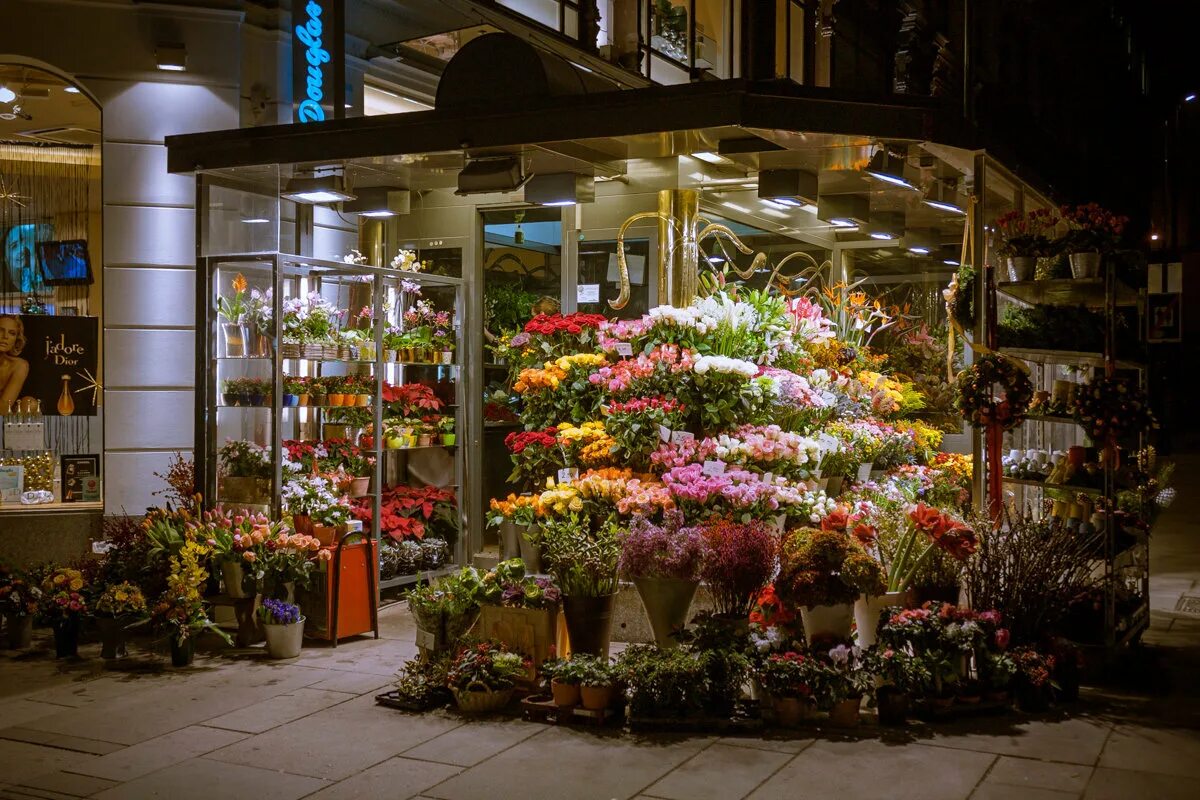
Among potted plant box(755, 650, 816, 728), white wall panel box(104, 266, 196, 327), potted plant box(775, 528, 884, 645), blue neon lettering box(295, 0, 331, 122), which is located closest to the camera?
potted plant box(755, 650, 816, 728)

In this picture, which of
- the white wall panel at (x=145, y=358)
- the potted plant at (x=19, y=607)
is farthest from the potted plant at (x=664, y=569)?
the white wall panel at (x=145, y=358)

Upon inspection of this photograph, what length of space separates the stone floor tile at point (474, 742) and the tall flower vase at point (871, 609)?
6.84 feet

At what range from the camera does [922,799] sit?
17.1 feet

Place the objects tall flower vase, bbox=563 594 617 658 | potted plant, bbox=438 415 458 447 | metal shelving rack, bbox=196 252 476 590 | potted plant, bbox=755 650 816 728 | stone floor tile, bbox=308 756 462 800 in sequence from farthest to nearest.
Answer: potted plant, bbox=438 415 458 447 < metal shelving rack, bbox=196 252 476 590 < tall flower vase, bbox=563 594 617 658 < potted plant, bbox=755 650 816 728 < stone floor tile, bbox=308 756 462 800

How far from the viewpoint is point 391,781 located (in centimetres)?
553

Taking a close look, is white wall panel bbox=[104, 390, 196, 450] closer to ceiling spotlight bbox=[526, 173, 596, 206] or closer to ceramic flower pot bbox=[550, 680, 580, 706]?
ceiling spotlight bbox=[526, 173, 596, 206]

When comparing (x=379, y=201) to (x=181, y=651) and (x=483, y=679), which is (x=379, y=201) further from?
(x=483, y=679)

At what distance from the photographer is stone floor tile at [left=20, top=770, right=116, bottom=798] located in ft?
17.9

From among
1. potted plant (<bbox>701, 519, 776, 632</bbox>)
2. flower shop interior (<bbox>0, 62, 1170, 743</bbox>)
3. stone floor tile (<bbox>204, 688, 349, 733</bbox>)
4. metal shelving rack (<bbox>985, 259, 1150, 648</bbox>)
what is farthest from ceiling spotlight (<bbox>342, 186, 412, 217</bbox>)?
metal shelving rack (<bbox>985, 259, 1150, 648</bbox>)

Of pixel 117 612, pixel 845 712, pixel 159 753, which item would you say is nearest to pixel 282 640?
pixel 117 612

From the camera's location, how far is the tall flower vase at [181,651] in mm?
7883

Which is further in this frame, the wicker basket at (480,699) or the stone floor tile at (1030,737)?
the wicker basket at (480,699)

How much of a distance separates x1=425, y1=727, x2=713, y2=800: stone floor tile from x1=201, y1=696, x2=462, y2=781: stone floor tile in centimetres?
57

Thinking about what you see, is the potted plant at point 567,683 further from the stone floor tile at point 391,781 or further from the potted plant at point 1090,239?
the potted plant at point 1090,239
